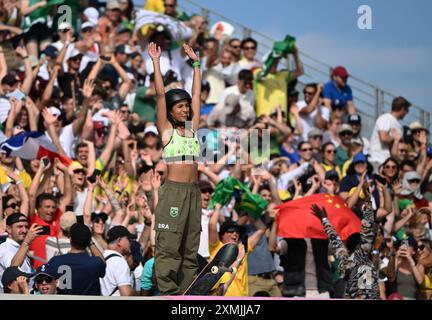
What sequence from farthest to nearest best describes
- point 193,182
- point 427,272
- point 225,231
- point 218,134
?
point 218,134 → point 427,272 → point 225,231 → point 193,182

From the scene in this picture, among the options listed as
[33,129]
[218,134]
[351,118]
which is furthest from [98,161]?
[351,118]

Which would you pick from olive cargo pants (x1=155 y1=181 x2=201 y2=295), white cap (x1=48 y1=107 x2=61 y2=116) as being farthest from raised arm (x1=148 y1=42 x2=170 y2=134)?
white cap (x1=48 y1=107 x2=61 y2=116)

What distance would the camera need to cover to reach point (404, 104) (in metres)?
20.4

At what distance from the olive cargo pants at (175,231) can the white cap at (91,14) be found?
9029 millimetres

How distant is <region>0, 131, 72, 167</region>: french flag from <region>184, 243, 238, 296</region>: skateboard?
11.2ft

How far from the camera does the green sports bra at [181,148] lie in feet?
40.3

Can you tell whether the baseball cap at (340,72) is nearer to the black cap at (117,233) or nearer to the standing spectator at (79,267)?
the black cap at (117,233)

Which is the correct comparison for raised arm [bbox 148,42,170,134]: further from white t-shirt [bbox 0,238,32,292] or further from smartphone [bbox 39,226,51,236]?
smartphone [bbox 39,226,51,236]

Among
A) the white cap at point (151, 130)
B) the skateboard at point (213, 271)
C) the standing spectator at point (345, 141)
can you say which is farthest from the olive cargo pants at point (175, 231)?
the standing spectator at point (345, 141)

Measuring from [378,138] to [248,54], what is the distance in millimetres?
2541

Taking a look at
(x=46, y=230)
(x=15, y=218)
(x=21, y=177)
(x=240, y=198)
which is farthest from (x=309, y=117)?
(x=15, y=218)

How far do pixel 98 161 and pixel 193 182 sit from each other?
501cm
